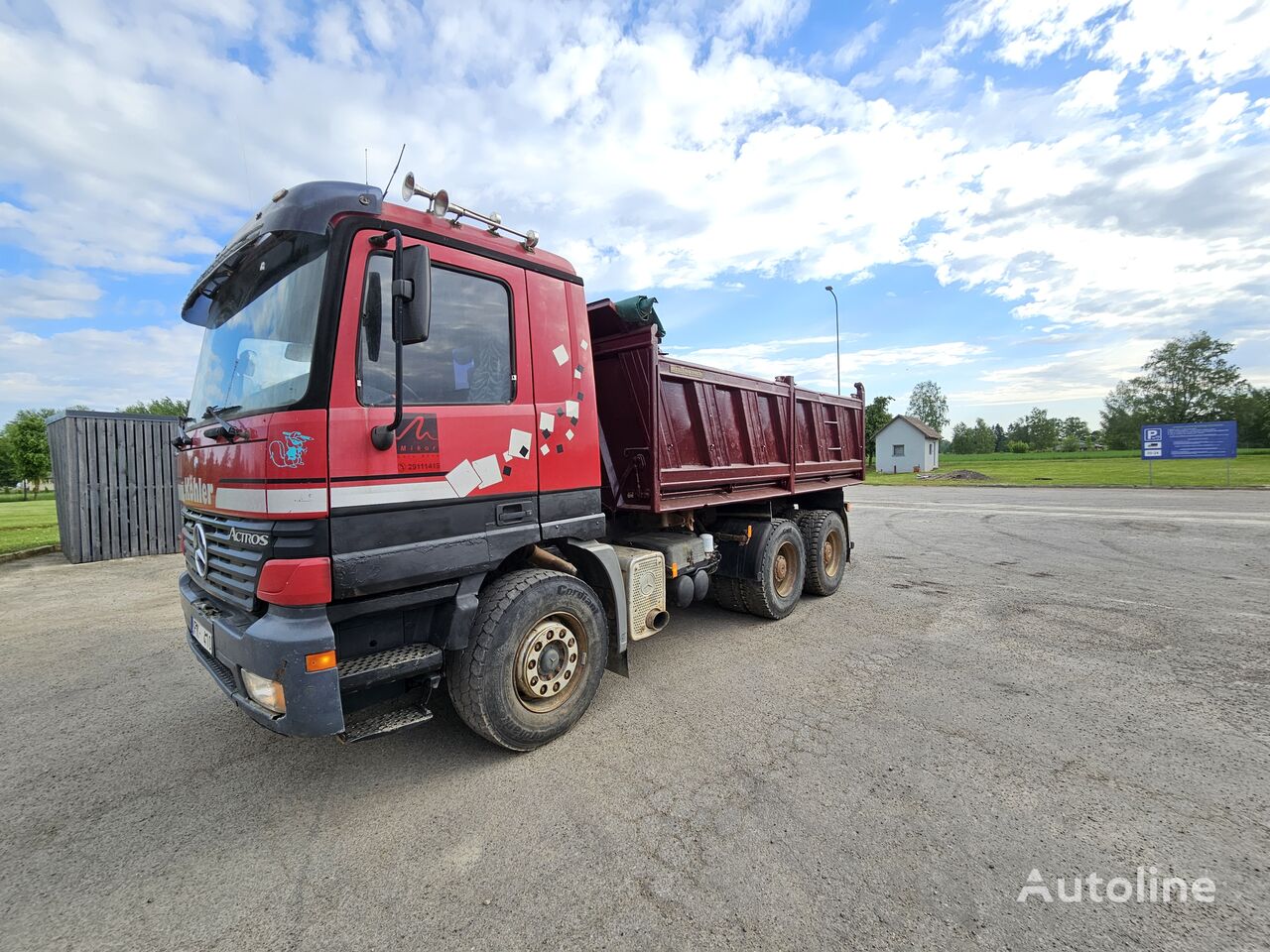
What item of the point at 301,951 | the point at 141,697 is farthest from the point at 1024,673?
the point at 141,697

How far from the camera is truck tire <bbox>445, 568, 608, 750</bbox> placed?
3.00 metres

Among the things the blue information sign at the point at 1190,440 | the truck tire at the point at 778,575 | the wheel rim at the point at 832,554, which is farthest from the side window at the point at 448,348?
the blue information sign at the point at 1190,440

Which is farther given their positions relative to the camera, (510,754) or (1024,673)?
(1024,673)

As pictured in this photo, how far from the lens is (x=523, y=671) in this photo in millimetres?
3219

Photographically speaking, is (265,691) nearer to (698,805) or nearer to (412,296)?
(412,296)

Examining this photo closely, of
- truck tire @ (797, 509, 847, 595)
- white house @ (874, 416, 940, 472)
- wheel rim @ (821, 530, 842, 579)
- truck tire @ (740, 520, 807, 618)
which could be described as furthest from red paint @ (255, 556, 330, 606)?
white house @ (874, 416, 940, 472)

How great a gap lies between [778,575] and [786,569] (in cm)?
17

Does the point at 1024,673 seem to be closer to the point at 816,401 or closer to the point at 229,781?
the point at 816,401

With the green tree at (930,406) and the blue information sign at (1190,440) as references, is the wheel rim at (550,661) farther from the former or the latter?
the green tree at (930,406)

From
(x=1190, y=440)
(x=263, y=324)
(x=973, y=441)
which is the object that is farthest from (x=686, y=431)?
(x=973, y=441)

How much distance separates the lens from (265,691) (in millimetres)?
2537

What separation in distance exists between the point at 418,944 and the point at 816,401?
6.30 meters

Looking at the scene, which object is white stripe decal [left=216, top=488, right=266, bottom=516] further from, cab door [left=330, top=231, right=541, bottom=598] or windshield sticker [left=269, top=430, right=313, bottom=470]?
cab door [left=330, top=231, right=541, bottom=598]

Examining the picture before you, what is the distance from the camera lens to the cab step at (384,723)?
8.59ft
